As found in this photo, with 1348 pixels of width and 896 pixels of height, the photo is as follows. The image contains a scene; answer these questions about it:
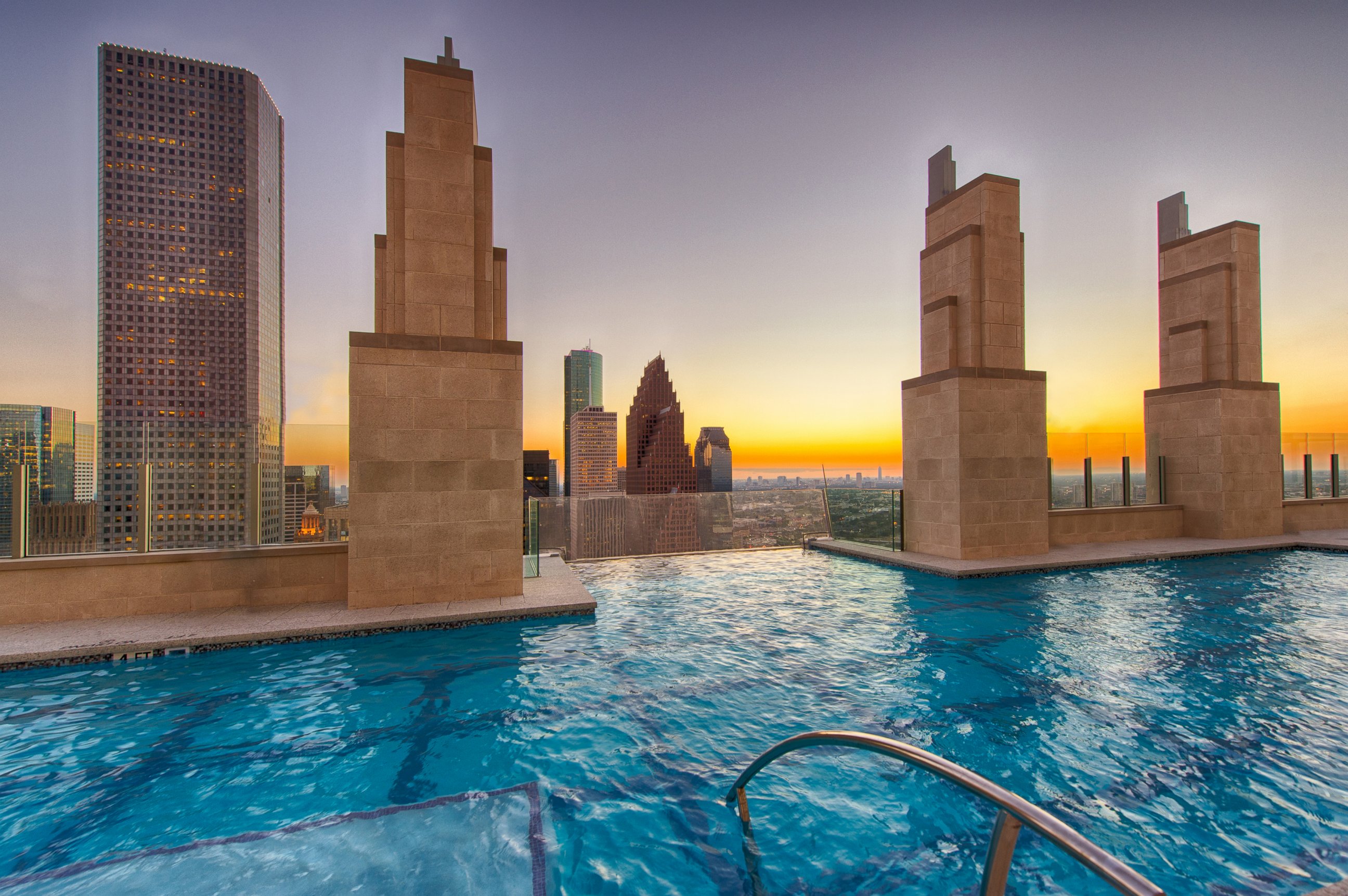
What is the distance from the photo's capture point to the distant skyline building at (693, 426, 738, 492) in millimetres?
111188

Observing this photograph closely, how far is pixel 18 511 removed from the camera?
6371 mm

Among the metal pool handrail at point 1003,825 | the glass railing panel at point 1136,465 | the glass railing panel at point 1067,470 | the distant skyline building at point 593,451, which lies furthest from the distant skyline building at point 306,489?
the distant skyline building at point 593,451

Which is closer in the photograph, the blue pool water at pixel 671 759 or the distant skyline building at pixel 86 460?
the blue pool water at pixel 671 759

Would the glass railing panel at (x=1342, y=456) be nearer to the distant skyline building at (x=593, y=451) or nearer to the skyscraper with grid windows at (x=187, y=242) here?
the skyscraper with grid windows at (x=187, y=242)

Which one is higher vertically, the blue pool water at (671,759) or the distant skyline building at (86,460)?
the distant skyline building at (86,460)

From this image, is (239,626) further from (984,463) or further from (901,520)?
(984,463)

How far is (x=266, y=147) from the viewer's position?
80750 mm

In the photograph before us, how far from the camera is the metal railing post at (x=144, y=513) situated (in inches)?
260

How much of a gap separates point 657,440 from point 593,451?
18.2 metres

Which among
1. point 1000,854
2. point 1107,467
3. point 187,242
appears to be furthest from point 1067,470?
point 187,242

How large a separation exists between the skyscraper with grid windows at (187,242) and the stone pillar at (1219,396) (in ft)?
236

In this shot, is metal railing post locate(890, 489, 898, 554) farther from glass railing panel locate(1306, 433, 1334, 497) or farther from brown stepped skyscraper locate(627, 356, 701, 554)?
brown stepped skyscraper locate(627, 356, 701, 554)

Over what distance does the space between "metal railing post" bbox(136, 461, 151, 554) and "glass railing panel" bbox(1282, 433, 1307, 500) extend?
24.1 meters

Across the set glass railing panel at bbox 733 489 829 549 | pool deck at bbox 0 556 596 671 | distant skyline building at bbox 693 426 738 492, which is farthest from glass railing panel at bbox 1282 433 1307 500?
distant skyline building at bbox 693 426 738 492
